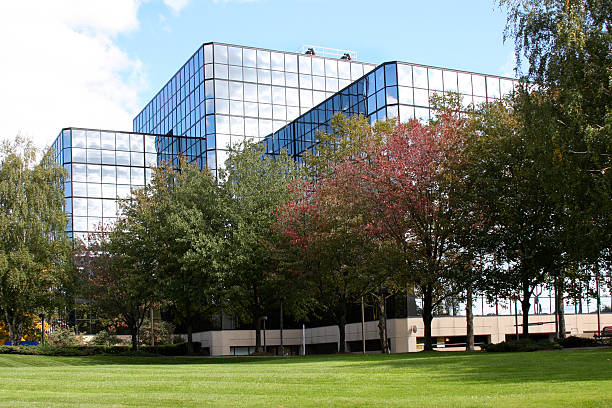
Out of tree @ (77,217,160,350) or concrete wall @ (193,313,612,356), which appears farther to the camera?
concrete wall @ (193,313,612,356)

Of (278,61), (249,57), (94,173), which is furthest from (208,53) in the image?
(94,173)

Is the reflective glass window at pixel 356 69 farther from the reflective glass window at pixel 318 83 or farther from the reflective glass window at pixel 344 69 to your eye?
the reflective glass window at pixel 318 83

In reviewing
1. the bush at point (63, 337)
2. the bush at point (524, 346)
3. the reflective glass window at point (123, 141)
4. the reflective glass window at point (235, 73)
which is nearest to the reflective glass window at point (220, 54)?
the reflective glass window at point (235, 73)

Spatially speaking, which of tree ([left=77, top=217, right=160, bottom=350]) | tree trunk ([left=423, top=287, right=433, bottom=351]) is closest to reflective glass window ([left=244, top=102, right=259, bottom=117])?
tree ([left=77, top=217, right=160, bottom=350])

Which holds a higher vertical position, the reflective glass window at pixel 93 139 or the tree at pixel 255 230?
the reflective glass window at pixel 93 139

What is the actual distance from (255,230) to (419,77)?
19518mm

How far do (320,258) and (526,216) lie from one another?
10.3m

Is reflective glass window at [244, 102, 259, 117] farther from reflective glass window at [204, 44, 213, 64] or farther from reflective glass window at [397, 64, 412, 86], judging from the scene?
reflective glass window at [397, 64, 412, 86]

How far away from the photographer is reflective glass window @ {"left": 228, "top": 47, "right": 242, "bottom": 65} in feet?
245

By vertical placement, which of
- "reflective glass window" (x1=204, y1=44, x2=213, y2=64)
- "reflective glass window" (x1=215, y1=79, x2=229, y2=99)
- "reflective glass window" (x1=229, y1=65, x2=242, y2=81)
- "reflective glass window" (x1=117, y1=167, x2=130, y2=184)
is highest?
"reflective glass window" (x1=204, y1=44, x2=213, y2=64)

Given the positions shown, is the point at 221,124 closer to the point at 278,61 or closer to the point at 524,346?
the point at 278,61

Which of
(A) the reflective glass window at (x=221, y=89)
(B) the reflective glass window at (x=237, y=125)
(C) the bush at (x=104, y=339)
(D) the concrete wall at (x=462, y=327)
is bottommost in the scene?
(C) the bush at (x=104, y=339)

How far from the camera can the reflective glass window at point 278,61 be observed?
77375 mm

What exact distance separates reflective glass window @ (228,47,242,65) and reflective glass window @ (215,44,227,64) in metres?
0.58
